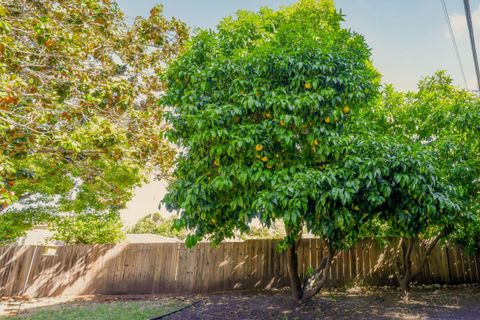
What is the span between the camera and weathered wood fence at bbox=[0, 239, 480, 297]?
8.15 m

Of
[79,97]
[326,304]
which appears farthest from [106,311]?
[326,304]

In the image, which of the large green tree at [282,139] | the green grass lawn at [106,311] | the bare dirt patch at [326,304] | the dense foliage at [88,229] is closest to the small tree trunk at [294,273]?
the bare dirt patch at [326,304]

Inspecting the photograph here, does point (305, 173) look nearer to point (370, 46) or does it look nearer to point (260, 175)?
point (260, 175)

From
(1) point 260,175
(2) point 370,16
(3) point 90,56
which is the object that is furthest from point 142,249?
(2) point 370,16

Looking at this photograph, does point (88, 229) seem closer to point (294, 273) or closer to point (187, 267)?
point (187, 267)

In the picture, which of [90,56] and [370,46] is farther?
[90,56]

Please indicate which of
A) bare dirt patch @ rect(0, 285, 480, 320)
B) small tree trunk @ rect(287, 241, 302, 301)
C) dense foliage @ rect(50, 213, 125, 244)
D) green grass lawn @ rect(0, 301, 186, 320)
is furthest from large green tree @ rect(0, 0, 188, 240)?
small tree trunk @ rect(287, 241, 302, 301)

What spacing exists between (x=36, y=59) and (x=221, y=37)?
145 inches

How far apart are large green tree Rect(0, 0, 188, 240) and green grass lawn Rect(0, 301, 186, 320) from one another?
9.70 feet

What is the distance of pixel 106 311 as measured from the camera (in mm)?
6398

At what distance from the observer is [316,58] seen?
4559mm

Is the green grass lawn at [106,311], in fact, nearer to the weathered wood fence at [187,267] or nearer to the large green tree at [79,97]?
the weathered wood fence at [187,267]

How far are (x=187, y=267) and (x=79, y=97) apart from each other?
207 inches

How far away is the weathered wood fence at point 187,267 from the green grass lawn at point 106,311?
41.4 inches
